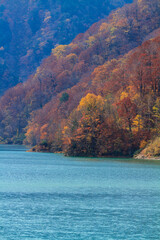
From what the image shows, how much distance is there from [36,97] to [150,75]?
103 meters

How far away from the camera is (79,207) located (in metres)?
29.5

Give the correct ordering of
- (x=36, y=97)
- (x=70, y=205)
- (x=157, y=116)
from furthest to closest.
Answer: (x=36, y=97)
(x=157, y=116)
(x=70, y=205)

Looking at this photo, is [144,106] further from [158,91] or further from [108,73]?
[108,73]

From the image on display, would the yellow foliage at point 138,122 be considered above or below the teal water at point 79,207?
above

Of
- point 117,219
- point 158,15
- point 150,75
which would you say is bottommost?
point 117,219

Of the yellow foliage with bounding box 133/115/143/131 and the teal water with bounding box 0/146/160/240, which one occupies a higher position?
the yellow foliage with bounding box 133/115/143/131

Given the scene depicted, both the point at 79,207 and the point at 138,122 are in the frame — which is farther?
the point at 138,122

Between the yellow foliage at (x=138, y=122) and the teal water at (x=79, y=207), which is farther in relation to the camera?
the yellow foliage at (x=138, y=122)

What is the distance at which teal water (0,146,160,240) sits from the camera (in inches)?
910

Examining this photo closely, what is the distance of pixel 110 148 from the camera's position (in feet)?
270

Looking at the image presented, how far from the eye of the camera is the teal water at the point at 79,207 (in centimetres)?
2312

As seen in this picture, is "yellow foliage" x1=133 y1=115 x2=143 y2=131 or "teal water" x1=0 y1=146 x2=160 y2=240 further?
"yellow foliage" x1=133 y1=115 x2=143 y2=131

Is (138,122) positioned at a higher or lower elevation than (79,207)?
higher

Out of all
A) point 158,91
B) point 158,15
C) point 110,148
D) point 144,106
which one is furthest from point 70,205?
point 158,15
